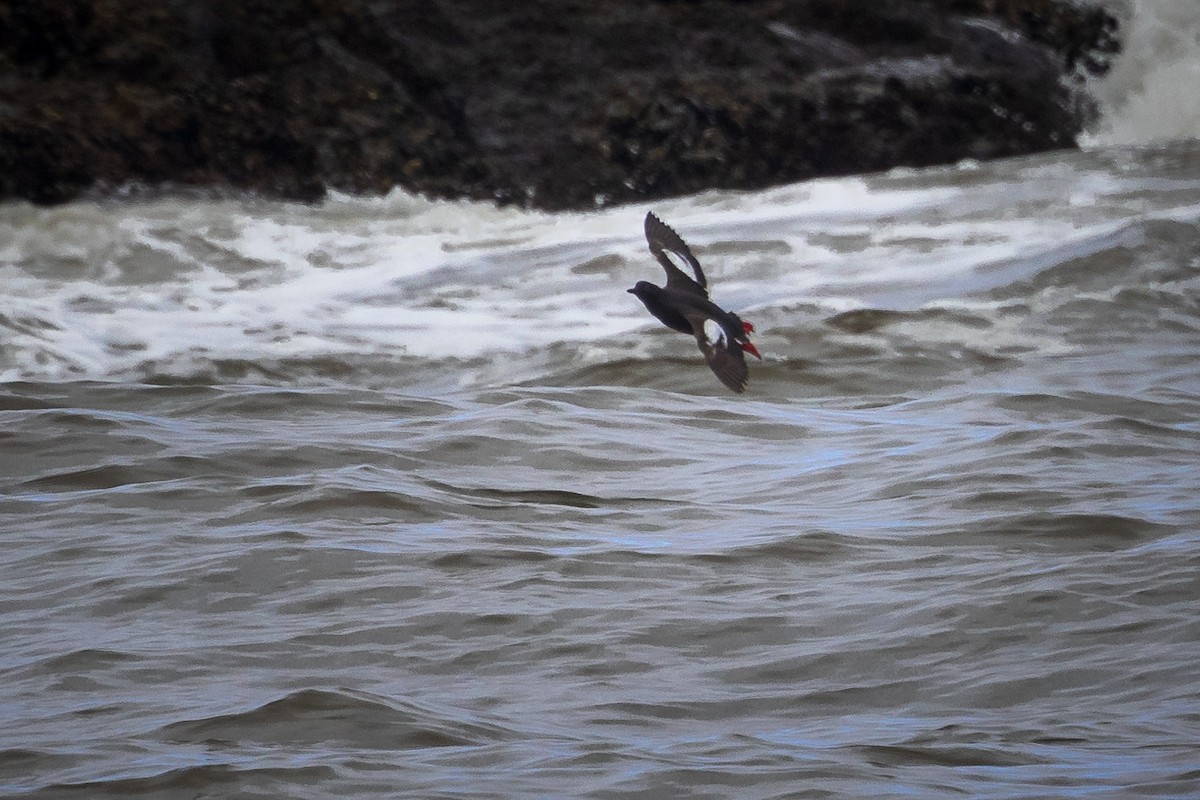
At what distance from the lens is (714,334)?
666 centimetres

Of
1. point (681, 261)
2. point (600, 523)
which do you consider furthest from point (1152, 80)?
point (600, 523)

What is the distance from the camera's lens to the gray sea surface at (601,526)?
12.6 ft

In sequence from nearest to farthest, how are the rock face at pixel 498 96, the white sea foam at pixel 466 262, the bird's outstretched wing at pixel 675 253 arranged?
the bird's outstretched wing at pixel 675 253, the white sea foam at pixel 466 262, the rock face at pixel 498 96

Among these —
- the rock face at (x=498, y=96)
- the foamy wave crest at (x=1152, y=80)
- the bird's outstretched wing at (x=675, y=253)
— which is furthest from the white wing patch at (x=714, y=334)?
the foamy wave crest at (x=1152, y=80)

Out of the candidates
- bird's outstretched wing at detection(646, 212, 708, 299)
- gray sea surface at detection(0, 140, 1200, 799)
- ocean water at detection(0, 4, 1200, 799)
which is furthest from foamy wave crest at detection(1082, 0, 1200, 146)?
bird's outstretched wing at detection(646, 212, 708, 299)

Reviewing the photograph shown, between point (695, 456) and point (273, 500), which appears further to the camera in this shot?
point (695, 456)

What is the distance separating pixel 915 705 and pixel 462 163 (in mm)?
11063

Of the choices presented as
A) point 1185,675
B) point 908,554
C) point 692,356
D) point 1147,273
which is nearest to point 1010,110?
point 1147,273

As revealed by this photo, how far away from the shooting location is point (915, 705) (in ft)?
13.7

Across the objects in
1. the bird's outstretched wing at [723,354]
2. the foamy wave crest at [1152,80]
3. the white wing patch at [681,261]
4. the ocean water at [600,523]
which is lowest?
the ocean water at [600,523]

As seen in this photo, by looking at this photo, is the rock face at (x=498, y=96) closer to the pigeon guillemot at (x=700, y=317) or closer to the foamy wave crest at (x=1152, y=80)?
the foamy wave crest at (x=1152, y=80)

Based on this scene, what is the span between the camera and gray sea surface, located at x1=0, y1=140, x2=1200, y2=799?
12.6 ft

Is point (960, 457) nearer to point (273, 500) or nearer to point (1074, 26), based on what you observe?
point (273, 500)

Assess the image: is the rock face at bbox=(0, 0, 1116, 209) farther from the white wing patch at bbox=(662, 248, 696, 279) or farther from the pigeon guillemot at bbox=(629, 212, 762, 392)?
the pigeon guillemot at bbox=(629, 212, 762, 392)
